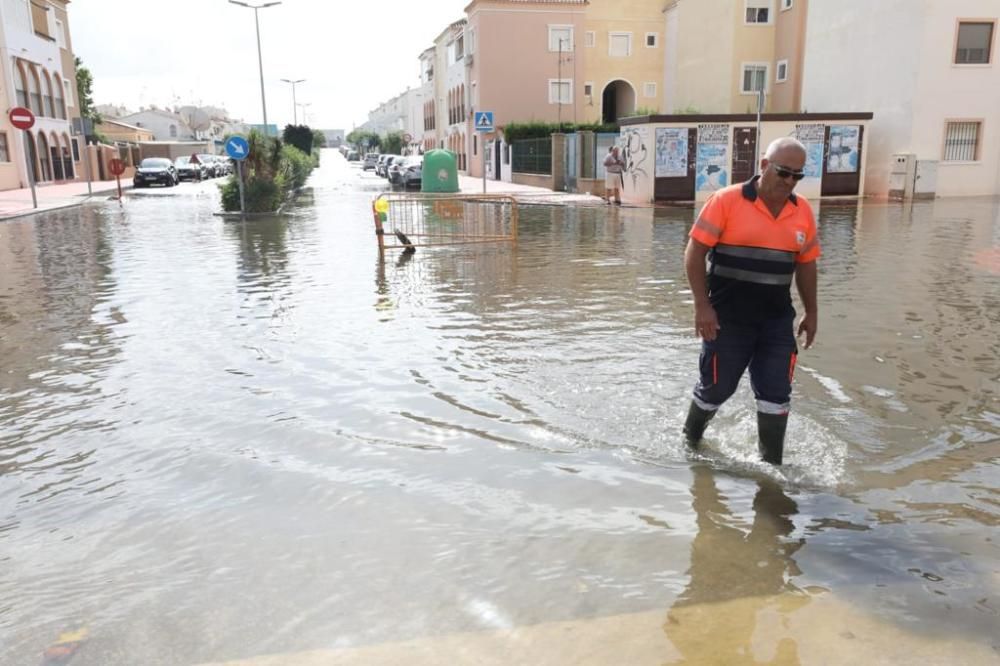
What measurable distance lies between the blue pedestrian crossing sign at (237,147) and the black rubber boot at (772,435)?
19490 mm

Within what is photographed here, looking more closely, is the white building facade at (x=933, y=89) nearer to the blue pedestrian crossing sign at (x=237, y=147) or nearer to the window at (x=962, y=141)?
the window at (x=962, y=141)

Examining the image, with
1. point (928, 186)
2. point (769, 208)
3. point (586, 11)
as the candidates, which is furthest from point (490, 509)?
point (586, 11)

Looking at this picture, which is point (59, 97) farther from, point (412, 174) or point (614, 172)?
point (614, 172)

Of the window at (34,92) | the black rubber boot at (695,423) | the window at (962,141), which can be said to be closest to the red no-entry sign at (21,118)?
the window at (34,92)

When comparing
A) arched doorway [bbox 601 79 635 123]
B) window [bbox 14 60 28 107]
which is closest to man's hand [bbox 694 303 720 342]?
window [bbox 14 60 28 107]

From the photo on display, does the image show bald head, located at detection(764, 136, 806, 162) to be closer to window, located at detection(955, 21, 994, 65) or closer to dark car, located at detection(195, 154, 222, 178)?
window, located at detection(955, 21, 994, 65)

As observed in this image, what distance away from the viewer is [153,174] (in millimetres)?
42562

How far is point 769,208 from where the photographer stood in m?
4.33

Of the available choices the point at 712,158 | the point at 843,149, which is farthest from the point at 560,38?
the point at 712,158

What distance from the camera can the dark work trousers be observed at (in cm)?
448

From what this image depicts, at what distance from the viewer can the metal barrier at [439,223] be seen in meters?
14.6

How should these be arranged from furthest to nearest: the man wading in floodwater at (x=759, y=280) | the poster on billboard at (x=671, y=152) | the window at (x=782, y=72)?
A: the window at (x=782, y=72)
the poster on billboard at (x=671, y=152)
the man wading in floodwater at (x=759, y=280)

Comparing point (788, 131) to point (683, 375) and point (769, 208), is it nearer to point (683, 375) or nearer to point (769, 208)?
point (683, 375)

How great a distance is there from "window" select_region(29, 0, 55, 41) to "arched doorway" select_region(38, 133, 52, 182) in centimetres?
574
